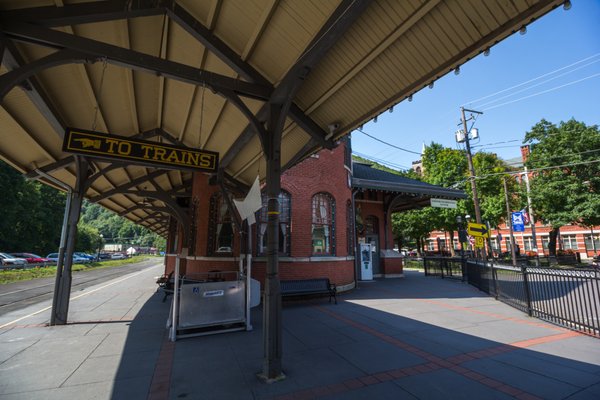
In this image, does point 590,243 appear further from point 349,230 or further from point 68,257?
point 68,257

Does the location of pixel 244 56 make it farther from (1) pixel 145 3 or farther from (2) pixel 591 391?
(2) pixel 591 391

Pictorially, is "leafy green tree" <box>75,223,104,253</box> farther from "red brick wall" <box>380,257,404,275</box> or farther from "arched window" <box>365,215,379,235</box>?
"red brick wall" <box>380,257,404,275</box>

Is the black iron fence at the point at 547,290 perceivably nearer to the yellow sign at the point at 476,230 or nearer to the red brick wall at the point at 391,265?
the yellow sign at the point at 476,230

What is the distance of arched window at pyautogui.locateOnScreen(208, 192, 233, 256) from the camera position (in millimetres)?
11758

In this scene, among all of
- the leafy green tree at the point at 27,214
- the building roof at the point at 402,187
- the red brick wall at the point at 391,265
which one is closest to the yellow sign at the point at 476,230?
the building roof at the point at 402,187

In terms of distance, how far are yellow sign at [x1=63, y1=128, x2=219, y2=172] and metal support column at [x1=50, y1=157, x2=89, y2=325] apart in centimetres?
499

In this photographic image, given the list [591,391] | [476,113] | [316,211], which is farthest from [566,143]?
[591,391]

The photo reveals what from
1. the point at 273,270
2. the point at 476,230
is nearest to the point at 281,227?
the point at 273,270

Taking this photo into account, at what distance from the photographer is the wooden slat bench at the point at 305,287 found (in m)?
9.35

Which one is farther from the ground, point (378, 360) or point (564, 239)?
point (564, 239)

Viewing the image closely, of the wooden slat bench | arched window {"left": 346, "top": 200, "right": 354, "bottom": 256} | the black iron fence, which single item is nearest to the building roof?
arched window {"left": 346, "top": 200, "right": 354, "bottom": 256}

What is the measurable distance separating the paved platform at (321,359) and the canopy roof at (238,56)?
3.95 m

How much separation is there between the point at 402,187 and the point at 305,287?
29.5 feet

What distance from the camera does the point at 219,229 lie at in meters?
12.1
